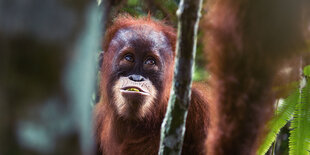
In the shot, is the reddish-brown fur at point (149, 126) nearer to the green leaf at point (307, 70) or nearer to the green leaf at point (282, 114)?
the green leaf at point (282, 114)

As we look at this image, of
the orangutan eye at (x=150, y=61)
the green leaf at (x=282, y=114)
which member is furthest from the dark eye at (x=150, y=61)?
the green leaf at (x=282, y=114)

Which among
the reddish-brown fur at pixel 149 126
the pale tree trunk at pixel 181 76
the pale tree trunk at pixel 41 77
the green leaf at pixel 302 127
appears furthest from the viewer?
the reddish-brown fur at pixel 149 126

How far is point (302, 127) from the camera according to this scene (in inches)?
107

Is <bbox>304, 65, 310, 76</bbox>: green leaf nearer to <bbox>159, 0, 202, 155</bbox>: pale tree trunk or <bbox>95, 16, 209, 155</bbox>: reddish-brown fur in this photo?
<bbox>95, 16, 209, 155</bbox>: reddish-brown fur

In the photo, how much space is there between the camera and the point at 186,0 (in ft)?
5.02

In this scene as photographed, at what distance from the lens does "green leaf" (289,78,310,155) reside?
105 inches

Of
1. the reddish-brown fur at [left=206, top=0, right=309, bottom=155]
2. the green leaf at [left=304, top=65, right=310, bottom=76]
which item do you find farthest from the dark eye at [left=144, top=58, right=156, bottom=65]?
the reddish-brown fur at [left=206, top=0, right=309, bottom=155]

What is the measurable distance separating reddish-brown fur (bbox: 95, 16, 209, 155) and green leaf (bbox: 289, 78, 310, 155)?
78 cm

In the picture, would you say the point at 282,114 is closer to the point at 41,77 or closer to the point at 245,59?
the point at 245,59

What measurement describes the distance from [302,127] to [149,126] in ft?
4.25

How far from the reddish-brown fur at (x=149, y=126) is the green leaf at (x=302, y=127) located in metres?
0.78

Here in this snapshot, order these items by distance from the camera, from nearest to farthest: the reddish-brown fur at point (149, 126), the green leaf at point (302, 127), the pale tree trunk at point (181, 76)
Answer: the pale tree trunk at point (181, 76) → the green leaf at point (302, 127) → the reddish-brown fur at point (149, 126)

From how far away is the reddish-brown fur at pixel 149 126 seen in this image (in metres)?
3.35

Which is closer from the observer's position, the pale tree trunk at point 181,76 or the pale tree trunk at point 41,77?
the pale tree trunk at point 41,77
